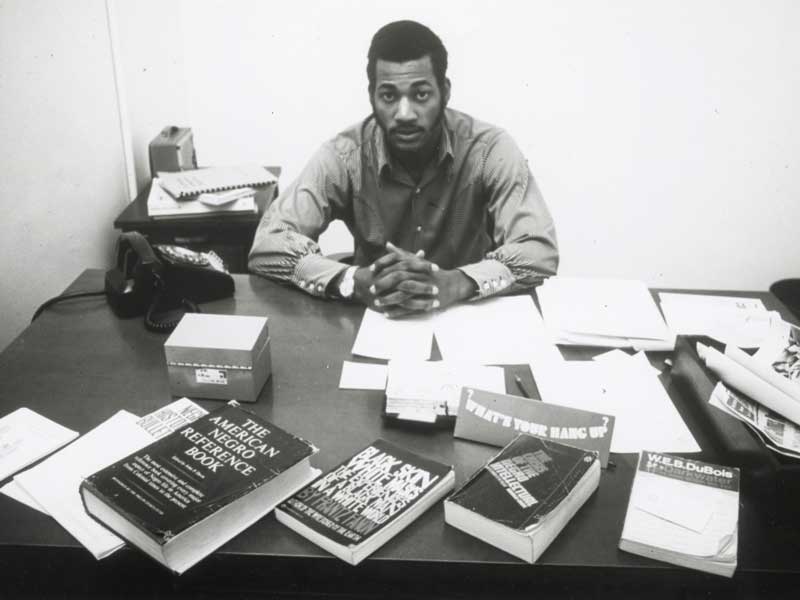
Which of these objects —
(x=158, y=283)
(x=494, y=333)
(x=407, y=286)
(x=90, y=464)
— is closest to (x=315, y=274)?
(x=407, y=286)

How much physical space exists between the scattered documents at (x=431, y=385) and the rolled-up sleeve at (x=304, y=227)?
1.50 feet

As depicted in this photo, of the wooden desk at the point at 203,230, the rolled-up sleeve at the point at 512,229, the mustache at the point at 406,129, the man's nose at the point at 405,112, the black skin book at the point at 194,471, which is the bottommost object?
the wooden desk at the point at 203,230

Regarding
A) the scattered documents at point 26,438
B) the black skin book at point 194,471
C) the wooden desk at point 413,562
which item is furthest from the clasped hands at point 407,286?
the scattered documents at point 26,438

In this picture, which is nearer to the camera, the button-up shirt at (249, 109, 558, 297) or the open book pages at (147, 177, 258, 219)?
the button-up shirt at (249, 109, 558, 297)

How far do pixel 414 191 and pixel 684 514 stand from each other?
1.37 metres

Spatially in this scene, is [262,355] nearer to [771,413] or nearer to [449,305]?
[449,305]

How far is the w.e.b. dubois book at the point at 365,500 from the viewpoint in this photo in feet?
2.81

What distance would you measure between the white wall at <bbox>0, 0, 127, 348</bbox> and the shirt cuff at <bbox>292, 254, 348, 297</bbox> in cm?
77

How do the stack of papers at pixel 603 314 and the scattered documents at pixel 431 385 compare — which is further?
the stack of papers at pixel 603 314

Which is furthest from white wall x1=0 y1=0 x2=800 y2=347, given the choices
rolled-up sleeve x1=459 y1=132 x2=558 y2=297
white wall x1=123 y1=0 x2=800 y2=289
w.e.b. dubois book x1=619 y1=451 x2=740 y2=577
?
w.e.b. dubois book x1=619 y1=451 x2=740 y2=577

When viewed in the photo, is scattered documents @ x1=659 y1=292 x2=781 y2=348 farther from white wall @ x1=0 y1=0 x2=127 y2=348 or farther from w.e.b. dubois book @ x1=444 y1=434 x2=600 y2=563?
white wall @ x1=0 y1=0 x2=127 y2=348

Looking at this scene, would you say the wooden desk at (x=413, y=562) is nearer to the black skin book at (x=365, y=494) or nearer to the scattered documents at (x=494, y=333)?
the black skin book at (x=365, y=494)

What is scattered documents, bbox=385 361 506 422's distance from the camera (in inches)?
42.9

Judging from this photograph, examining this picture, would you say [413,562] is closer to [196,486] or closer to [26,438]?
[196,486]
